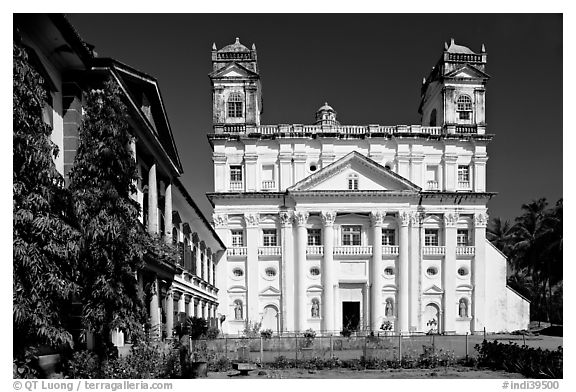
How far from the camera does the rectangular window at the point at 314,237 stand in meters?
43.8

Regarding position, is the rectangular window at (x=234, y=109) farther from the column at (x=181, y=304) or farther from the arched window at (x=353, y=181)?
the column at (x=181, y=304)

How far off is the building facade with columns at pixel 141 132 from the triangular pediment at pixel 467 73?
25.5 m

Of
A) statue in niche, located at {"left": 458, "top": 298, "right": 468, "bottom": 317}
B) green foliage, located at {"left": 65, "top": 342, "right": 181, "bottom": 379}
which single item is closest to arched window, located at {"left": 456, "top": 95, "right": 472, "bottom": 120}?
statue in niche, located at {"left": 458, "top": 298, "right": 468, "bottom": 317}

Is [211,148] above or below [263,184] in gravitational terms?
above

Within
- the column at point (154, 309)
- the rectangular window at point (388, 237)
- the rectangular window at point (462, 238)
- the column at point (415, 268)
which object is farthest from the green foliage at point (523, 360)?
the rectangular window at point (462, 238)

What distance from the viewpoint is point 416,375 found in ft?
55.1

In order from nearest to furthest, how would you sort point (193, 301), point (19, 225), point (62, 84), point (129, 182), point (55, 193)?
point (19, 225) < point (55, 193) < point (129, 182) < point (62, 84) < point (193, 301)

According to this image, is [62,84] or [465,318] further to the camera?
[465,318]

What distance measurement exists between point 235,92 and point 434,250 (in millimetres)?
19770

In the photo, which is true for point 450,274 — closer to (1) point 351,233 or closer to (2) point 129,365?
(1) point 351,233

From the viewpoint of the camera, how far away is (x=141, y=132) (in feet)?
52.7
